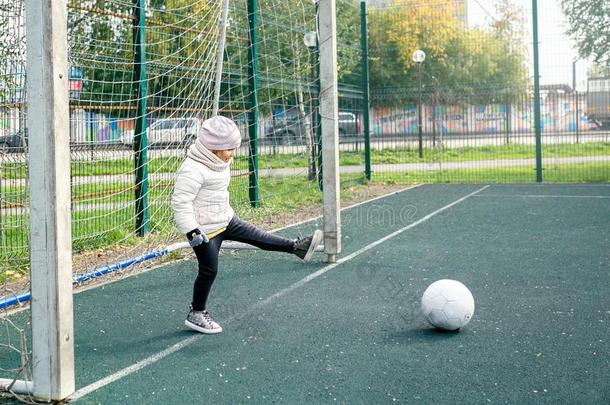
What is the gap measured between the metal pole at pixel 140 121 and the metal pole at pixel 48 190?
5.02m

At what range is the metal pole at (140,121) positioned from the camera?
9164mm

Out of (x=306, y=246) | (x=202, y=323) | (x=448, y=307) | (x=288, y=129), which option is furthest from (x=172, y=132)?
(x=448, y=307)

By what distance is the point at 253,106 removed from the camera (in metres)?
12.0

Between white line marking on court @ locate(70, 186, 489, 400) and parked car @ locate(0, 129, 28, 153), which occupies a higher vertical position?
parked car @ locate(0, 129, 28, 153)

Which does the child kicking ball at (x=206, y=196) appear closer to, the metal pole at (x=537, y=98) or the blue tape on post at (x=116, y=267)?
the blue tape on post at (x=116, y=267)

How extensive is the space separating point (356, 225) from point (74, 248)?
160 inches

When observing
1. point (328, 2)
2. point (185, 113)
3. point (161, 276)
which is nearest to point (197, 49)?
point (185, 113)

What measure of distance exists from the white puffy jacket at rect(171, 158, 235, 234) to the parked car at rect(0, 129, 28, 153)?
4.90 ft

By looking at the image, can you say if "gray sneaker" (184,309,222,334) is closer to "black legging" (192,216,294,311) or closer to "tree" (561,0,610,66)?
"black legging" (192,216,294,311)

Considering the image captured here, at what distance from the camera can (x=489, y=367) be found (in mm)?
4586

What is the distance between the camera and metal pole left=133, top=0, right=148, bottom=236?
9.16m

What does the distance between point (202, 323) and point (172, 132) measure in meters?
4.09

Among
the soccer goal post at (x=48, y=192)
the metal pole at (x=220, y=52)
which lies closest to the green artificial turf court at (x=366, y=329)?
the soccer goal post at (x=48, y=192)

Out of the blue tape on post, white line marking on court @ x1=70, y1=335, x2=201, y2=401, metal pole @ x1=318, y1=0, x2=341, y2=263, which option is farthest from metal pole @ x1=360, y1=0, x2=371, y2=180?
white line marking on court @ x1=70, y1=335, x2=201, y2=401
